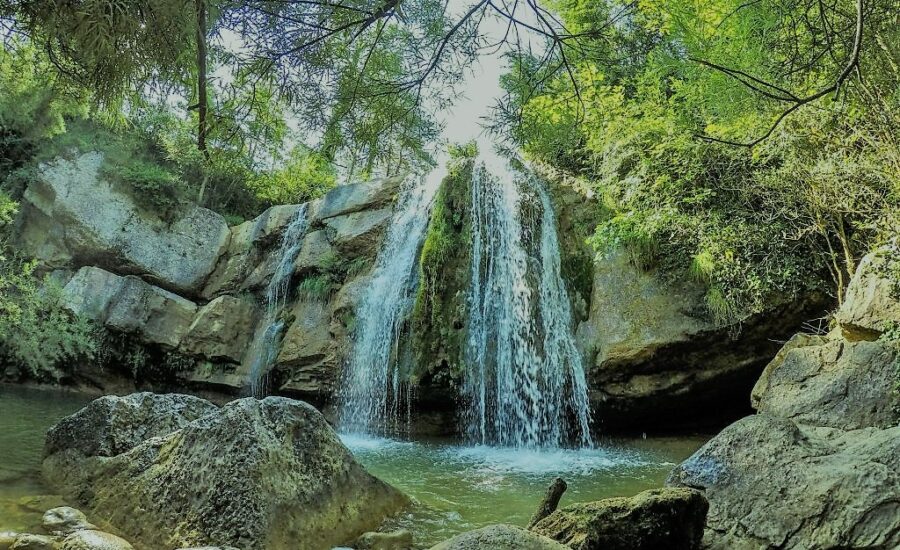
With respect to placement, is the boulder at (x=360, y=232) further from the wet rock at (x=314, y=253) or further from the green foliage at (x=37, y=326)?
the green foliage at (x=37, y=326)

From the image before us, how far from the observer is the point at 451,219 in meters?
9.25

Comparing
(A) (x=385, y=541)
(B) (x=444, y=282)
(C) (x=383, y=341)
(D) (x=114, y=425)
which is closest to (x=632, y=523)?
(A) (x=385, y=541)

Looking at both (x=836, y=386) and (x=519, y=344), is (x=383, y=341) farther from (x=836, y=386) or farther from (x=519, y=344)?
(x=836, y=386)

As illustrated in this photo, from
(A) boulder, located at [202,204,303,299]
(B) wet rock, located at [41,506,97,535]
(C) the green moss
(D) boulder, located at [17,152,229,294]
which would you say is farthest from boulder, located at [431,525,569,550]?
(D) boulder, located at [17,152,229,294]

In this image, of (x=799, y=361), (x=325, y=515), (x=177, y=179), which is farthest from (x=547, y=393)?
(x=177, y=179)

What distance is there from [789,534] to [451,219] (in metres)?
6.88

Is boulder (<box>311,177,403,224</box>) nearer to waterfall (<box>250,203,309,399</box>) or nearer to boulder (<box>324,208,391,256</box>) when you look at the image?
boulder (<box>324,208,391,256</box>)

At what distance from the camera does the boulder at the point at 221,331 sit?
10.7 metres

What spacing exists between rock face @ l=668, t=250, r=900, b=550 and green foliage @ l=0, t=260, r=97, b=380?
989 cm

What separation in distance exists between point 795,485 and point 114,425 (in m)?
4.75

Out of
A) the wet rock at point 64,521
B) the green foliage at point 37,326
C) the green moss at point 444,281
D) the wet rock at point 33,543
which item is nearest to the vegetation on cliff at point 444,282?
the green moss at point 444,281

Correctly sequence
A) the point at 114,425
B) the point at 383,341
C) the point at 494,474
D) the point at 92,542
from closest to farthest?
the point at 92,542, the point at 114,425, the point at 494,474, the point at 383,341

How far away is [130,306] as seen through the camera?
36.0ft

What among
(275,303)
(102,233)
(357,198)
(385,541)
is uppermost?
(357,198)
